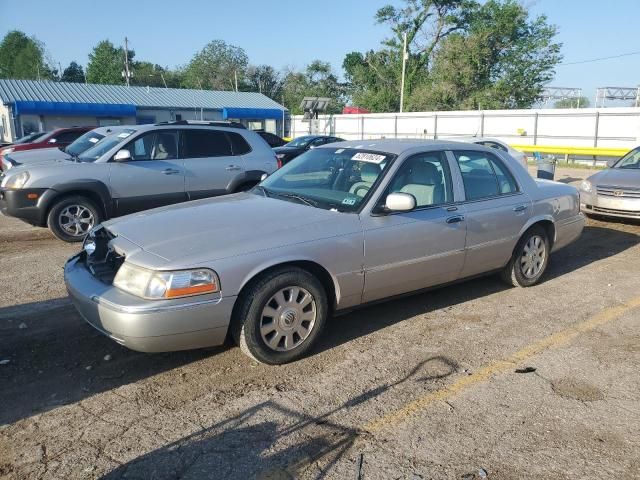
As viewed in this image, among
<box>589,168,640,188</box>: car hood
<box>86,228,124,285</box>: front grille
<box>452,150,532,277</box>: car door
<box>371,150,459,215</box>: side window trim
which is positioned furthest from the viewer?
<box>589,168,640,188</box>: car hood

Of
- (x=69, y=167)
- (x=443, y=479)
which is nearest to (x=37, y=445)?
(x=443, y=479)

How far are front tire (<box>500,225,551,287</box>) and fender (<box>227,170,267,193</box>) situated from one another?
4.52 meters

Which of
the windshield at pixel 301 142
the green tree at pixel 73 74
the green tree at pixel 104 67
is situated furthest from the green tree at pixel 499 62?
the green tree at pixel 73 74

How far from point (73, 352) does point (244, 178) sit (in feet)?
16.5

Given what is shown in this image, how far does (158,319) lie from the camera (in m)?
3.41

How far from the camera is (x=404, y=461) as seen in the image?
2.85 metres

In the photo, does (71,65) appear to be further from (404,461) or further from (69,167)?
(404,461)

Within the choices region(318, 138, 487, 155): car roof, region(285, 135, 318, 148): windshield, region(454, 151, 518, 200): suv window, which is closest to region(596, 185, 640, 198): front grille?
region(454, 151, 518, 200): suv window

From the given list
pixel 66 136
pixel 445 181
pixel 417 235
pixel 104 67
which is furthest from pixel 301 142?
pixel 104 67

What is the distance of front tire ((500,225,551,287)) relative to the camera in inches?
222

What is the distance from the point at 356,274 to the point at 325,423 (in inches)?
51.5

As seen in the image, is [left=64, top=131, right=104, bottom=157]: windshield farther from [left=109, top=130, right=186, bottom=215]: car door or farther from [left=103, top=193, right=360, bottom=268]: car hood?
[left=103, top=193, right=360, bottom=268]: car hood

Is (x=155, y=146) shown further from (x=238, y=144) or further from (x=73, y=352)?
(x=73, y=352)

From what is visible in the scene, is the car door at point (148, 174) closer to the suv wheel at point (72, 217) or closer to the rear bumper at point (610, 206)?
the suv wheel at point (72, 217)
